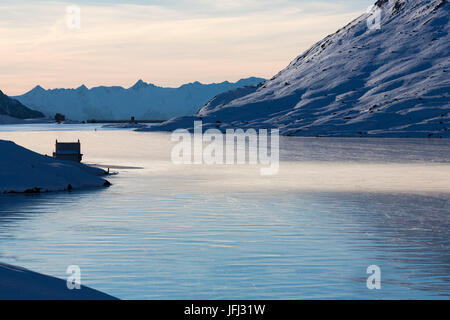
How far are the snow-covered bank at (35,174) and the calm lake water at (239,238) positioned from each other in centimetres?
179

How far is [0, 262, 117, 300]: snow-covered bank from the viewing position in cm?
1302

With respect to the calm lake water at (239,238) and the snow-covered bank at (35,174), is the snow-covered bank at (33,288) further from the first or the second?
the snow-covered bank at (35,174)

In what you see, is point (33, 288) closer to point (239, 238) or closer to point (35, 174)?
point (239, 238)

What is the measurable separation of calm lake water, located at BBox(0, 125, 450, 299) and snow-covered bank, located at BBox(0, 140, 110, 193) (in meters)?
1.79

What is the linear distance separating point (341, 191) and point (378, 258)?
22600 mm

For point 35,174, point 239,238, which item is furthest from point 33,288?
point 35,174

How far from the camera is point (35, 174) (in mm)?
44625

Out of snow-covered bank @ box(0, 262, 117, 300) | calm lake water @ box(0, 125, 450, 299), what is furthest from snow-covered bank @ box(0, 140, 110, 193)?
snow-covered bank @ box(0, 262, 117, 300)

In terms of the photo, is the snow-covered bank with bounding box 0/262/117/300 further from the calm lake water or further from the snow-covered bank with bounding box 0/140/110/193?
the snow-covered bank with bounding box 0/140/110/193

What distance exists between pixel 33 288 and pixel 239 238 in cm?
1314

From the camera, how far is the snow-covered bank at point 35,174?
43.2m

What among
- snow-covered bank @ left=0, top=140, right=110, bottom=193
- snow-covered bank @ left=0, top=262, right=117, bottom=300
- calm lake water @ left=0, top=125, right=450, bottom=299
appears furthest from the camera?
snow-covered bank @ left=0, top=140, right=110, bottom=193

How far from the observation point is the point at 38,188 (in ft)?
142
